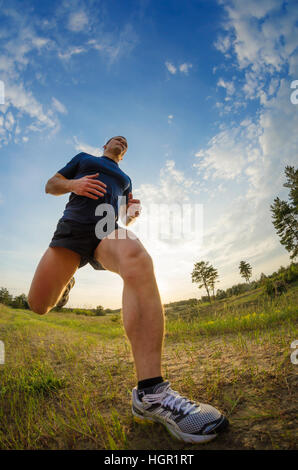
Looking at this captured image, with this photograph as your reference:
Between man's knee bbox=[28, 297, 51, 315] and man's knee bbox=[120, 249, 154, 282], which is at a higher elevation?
man's knee bbox=[120, 249, 154, 282]

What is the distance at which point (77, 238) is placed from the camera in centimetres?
221

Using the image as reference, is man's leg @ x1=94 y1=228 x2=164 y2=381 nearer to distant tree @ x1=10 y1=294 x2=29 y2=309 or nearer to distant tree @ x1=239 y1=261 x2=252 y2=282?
distant tree @ x1=10 y1=294 x2=29 y2=309

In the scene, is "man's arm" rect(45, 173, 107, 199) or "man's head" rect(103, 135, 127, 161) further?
"man's head" rect(103, 135, 127, 161)

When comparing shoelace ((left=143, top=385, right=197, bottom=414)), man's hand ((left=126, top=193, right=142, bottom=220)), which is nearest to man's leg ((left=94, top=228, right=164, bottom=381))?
shoelace ((left=143, top=385, right=197, bottom=414))

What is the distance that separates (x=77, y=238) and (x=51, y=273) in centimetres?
48

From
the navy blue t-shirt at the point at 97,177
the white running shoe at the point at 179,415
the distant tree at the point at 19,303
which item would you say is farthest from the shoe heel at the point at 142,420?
the distant tree at the point at 19,303

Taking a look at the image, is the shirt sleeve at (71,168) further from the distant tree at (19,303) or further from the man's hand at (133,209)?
the distant tree at (19,303)

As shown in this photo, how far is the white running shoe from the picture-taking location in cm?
121

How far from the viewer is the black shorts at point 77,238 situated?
2.19 meters

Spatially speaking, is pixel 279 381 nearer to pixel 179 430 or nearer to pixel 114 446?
pixel 179 430

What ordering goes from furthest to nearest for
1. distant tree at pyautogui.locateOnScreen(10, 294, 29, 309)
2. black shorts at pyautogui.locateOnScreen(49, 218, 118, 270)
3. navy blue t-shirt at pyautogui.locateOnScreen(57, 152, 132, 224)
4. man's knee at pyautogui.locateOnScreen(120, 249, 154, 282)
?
distant tree at pyautogui.locateOnScreen(10, 294, 29, 309)
navy blue t-shirt at pyautogui.locateOnScreen(57, 152, 132, 224)
black shorts at pyautogui.locateOnScreen(49, 218, 118, 270)
man's knee at pyautogui.locateOnScreen(120, 249, 154, 282)

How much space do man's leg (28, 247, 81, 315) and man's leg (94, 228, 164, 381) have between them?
A: 680mm
